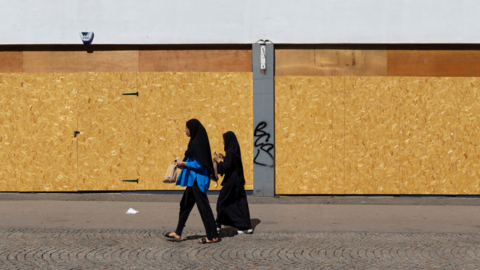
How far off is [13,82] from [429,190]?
9387 mm

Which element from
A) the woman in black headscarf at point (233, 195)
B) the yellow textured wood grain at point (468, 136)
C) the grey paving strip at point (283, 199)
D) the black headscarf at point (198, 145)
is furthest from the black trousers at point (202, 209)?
the yellow textured wood grain at point (468, 136)

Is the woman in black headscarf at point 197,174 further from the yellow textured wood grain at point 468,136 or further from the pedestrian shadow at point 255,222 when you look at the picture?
the yellow textured wood grain at point 468,136

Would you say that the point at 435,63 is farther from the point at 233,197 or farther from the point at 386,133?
the point at 233,197

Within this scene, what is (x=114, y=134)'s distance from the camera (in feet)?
44.8

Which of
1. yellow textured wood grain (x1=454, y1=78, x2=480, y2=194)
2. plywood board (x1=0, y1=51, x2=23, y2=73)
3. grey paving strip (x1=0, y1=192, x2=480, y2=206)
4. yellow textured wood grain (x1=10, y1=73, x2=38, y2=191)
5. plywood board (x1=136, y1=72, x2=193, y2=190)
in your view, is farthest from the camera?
plywood board (x1=0, y1=51, x2=23, y2=73)

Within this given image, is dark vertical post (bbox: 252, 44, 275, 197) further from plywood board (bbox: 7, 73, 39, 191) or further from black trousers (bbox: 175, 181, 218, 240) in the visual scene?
black trousers (bbox: 175, 181, 218, 240)

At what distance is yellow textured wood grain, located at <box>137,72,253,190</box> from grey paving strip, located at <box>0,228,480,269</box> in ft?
13.9

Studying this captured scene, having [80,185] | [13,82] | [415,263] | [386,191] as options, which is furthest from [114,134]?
[415,263]

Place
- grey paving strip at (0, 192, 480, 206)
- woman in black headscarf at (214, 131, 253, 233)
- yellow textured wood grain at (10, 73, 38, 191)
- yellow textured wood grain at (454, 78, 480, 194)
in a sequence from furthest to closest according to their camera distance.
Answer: yellow textured wood grain at (10, 73, 38, 191), yellow textured wood grain at (454, 78, 480, 194), grey paving strip at (0, 192, 480, 206), woman in black headscarf at (214, 131, 253, 233)

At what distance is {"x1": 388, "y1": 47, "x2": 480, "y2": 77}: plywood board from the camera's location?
13562mm

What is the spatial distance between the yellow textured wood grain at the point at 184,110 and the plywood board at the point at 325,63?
0.89 metres

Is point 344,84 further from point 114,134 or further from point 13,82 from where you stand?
point 13,82

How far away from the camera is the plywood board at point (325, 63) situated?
1355cm
